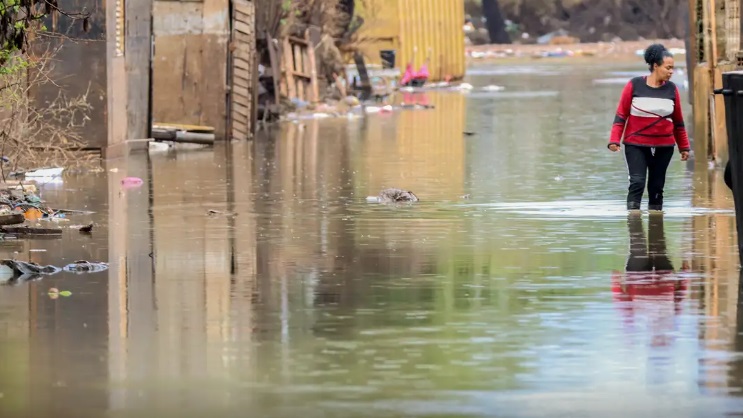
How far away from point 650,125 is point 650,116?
0.08 m

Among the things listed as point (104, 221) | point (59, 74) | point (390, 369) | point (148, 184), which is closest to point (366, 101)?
point (59, 74)

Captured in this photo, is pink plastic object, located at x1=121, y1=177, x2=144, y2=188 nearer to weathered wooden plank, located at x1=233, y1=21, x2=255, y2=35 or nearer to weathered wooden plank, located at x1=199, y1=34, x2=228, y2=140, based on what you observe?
weathered wooden plank, located at x1=199, y1=34, x2=228, y2=140

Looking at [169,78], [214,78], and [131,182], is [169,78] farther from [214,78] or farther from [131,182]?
[131,182]

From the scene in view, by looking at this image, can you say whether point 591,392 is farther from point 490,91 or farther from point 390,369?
point 490,91

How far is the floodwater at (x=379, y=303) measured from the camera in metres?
8.32

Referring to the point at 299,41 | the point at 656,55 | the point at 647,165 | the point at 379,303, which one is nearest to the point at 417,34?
the point at 299,41

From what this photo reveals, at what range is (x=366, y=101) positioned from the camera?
142ft

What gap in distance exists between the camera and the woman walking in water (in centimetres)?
1594

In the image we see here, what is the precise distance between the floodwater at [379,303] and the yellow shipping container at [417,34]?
33.3 meters

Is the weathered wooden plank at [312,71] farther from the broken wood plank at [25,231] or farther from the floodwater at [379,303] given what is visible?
the broken wood plank at [25,231]

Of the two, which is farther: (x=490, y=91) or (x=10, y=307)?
(x=490, y=91)

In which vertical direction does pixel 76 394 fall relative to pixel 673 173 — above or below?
below

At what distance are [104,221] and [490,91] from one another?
33.8m

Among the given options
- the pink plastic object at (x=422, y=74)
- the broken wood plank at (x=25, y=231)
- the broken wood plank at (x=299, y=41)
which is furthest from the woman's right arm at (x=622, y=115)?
the pink plastic object at (x=422, y=74)
